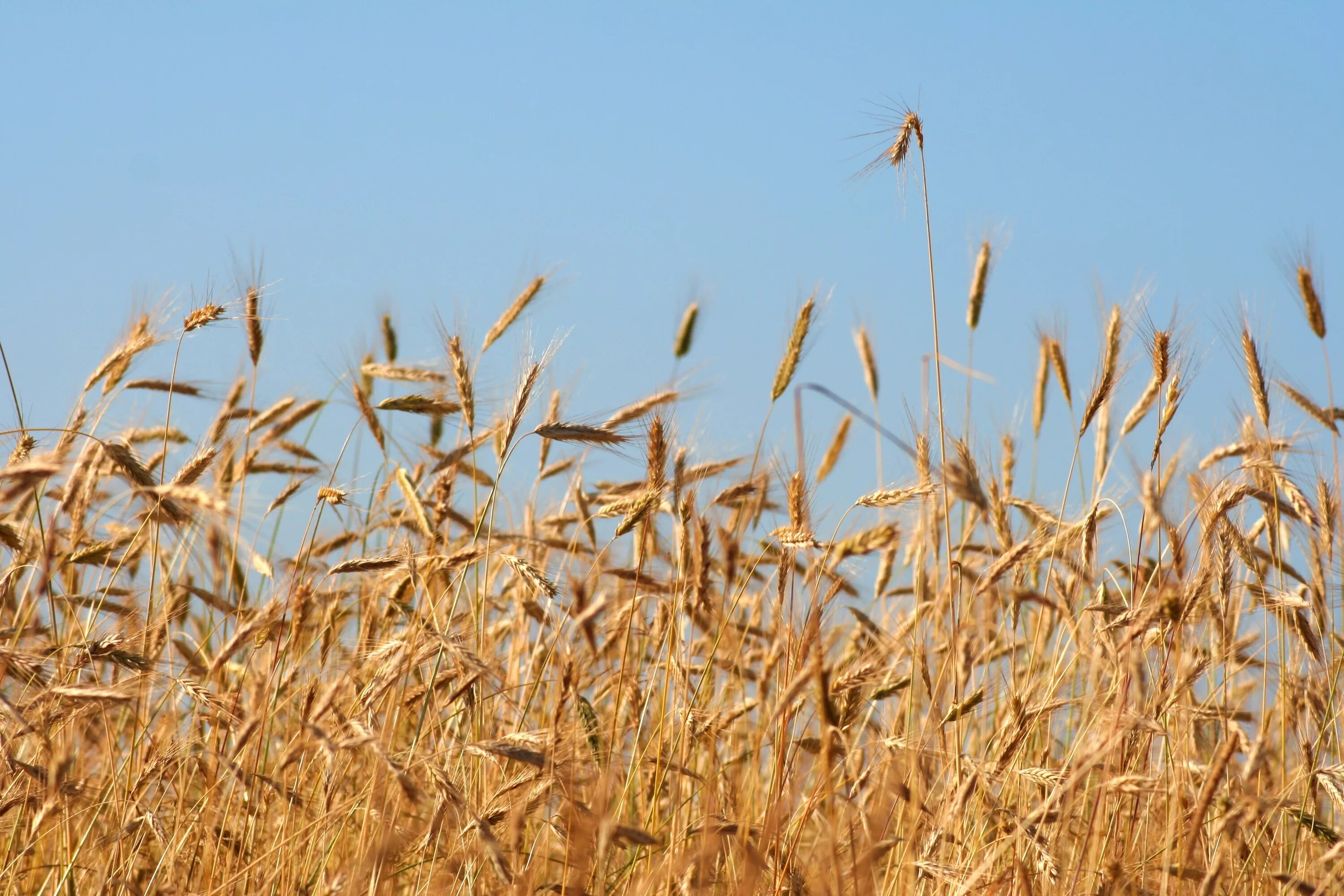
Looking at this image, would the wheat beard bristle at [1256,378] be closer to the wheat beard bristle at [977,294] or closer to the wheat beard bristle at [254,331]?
the wheat beard bristle at [977,294]

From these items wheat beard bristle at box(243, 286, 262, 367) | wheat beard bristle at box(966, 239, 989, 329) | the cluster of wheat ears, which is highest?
wheat beard bristle at box(966, 239, 989, 329)

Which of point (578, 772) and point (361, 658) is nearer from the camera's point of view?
point (578, 772)

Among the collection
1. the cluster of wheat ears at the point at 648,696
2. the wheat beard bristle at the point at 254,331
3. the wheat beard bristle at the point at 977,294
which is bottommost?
the cluster of wheat ears at the point at 648,696

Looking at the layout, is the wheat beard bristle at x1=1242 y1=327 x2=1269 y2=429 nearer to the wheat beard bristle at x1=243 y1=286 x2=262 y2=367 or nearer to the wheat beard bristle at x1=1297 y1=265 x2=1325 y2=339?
the wheat beard bristle at x1=1297 y1=265 x2=1325 y2=339

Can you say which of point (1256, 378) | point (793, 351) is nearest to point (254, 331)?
point (793, 351)

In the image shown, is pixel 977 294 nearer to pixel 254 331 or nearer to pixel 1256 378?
pixel 1256 378

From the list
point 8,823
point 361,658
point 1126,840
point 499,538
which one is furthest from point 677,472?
point 8,823

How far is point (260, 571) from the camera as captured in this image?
2.76 metres

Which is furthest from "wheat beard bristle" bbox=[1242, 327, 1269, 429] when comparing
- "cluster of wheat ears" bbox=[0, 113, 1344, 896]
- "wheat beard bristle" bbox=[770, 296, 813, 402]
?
"wheat beard bristle" bbox=[770, 296, 813, 402]

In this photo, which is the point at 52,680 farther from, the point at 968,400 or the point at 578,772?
the point at 968,400

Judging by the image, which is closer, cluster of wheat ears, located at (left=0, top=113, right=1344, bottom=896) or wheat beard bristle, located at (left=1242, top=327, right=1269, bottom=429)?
cluster of wheat ears, located at (left=0, top=113, right=1344, bottom=896)

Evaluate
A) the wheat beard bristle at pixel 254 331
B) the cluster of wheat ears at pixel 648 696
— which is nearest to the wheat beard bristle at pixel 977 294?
the cluster of wheat ears at pixel 648 696

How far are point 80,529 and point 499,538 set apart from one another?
3.55 ft

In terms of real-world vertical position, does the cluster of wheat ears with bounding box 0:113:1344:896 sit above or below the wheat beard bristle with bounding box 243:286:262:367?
below
